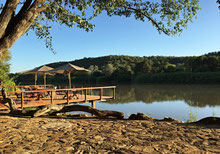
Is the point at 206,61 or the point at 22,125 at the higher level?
the point at 206,61

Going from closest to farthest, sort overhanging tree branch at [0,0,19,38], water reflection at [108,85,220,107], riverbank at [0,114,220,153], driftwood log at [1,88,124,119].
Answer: riverbank at [0,114,220,153], overhanging tree branch at [0,0,19,38], driftwood log at [1,88,124,119], water reflection at [108,85,220,107]

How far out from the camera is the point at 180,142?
267 cm

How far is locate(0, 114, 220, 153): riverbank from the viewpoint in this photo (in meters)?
2.38

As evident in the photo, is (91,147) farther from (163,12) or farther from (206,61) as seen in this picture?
(206,61)

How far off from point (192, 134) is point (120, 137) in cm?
133

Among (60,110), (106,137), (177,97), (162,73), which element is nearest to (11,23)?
(60,110)

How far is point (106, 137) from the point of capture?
2863mm

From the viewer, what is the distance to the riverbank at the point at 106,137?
238 cm

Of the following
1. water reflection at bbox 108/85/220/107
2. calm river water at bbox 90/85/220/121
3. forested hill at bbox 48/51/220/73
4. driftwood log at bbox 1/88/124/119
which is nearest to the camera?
driftwood log at bbox 1/88/124/119

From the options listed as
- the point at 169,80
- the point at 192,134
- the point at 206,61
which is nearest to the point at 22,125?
the point at 192,134

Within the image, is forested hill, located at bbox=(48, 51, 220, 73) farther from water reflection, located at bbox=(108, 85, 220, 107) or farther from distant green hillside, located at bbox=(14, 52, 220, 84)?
water reflection, located at bbox=(108, 85, 220, 107)

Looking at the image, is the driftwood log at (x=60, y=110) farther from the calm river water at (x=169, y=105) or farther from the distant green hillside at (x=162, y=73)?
the distant green hillside at (x=162, y=73)

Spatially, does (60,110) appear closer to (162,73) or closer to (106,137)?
(106,137)

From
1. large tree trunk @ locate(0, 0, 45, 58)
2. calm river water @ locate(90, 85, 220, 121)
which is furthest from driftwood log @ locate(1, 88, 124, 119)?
calm river water @ locate(90, 85, 220, 121)
